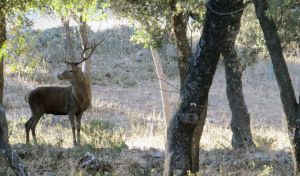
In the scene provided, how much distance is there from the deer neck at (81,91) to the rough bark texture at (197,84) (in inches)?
277

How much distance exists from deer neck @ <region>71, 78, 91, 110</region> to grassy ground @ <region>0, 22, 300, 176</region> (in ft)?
2.41

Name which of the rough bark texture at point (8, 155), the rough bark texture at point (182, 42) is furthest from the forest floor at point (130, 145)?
the rough bark texture at point (182, 42)

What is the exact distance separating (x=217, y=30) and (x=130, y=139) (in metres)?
9.22

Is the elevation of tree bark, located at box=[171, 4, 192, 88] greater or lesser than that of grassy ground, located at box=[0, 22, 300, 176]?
greater

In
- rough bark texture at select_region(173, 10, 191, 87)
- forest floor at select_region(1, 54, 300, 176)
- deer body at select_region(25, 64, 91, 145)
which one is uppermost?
rough bark texture at select_region(173, 10, 191, 87)

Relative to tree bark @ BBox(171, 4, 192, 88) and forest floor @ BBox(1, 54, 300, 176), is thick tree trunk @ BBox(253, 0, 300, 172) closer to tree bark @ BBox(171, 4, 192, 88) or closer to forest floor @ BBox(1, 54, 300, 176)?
forest floor @ BBox(1, 54, 300, 176)

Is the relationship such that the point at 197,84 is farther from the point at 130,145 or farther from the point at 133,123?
the point at 133,123

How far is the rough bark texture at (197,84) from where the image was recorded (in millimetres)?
7219

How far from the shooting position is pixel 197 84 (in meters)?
7.36

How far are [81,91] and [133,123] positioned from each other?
23.3ft

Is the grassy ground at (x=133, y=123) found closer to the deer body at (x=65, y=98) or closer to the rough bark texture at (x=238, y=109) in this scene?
the rough bark texture at (x=238, y=109)

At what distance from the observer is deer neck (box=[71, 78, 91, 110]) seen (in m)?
14.5

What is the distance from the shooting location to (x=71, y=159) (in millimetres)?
10305

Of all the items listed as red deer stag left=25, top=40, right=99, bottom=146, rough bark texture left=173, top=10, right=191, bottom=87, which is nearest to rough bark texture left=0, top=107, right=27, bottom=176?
rough bark texture left=173, top=10, right=191, bottom=87
